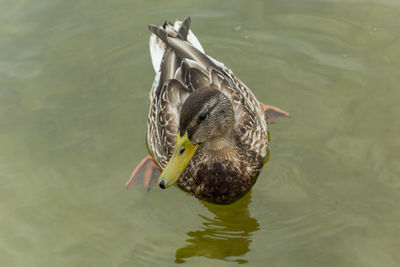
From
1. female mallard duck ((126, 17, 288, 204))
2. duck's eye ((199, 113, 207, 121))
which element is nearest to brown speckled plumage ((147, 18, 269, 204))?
female mallard duck ((126, 17, 288, 204))

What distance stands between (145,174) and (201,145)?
0.71 m

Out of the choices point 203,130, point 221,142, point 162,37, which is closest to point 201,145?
point 221,142

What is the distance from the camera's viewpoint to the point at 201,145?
4.84m

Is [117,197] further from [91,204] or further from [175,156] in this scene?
[175,156]

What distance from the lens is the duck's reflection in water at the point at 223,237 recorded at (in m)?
4.40

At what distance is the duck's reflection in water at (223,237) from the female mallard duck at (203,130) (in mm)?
194

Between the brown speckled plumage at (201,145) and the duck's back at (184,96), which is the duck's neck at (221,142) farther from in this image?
the duck's back at (184,96)

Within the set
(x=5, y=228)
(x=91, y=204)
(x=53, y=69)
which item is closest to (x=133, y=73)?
(x=53, y=69)

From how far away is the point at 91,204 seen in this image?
497cm

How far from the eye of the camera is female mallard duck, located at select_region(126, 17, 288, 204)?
433 cm

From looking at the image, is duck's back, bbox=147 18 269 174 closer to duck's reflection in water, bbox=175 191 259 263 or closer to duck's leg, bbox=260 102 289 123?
duck's leg, bbox=260 102 289 123

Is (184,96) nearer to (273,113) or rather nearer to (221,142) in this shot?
(221,142)

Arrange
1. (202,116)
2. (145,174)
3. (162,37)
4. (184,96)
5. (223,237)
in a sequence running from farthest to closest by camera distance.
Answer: (162,37) < (145,174) < (184,96) < (223,237) < (202,116)

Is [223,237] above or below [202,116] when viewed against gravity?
below
